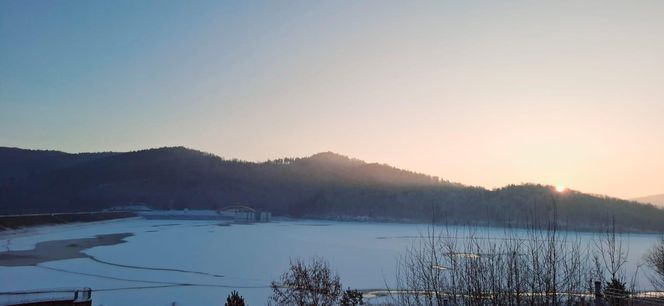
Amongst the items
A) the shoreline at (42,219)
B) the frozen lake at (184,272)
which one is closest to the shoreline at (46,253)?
the frozen lake at (184,272)

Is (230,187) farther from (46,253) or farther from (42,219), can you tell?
(46,253)

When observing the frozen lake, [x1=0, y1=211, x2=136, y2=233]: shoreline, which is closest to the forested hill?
[x1=0, y1=211, x2=136, y2=233]: shoreline

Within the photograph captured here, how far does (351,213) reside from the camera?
472 ft

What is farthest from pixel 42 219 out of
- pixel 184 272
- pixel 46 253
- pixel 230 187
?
pixel 230 187

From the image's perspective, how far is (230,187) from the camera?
17400 cm

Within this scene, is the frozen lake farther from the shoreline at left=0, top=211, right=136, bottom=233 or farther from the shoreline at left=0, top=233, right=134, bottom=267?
the shoreline at left=0, top=211, right=136, bottom=233

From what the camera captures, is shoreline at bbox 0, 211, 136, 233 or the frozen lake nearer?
the frozen lake

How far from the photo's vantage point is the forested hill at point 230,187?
5253 inches

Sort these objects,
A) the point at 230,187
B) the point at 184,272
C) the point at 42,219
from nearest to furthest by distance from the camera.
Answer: the point at 184,272
the point at 42,219
the point at 230,187

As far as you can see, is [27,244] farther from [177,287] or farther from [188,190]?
[188,190]

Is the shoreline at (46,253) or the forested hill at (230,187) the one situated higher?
the forested hill at (230,187)

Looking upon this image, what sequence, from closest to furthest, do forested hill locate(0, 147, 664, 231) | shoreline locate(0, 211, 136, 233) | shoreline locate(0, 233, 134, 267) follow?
shoreline locate(0, 233, 134, 267) → shoreline locate(0, 211, 136, 233) → forested hill locate(0, 147, 664, 231)

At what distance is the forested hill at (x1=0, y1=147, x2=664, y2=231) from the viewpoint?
133438 millimetres

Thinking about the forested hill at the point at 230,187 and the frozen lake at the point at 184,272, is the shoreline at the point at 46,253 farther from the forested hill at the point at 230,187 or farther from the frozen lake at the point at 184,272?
the forested hill at the point at 230,187
